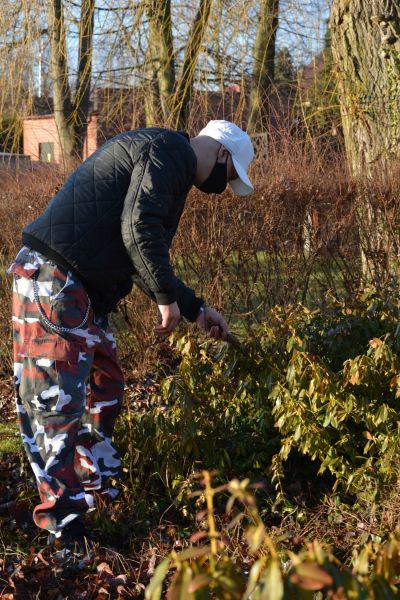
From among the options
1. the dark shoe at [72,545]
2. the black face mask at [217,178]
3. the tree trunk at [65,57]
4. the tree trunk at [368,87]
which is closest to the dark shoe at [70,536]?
the dark shoe at [72,545]

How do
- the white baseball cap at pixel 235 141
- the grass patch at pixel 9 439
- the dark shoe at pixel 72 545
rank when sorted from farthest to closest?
the grass patch at pixel 9 439 → the white baseball cap at pixel 235 141 → the dark shoe at pixel 72 545

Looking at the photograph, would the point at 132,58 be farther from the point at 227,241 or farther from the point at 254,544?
the point at 254,544

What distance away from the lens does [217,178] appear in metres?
3.39

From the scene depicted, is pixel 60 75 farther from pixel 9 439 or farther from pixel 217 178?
pixel 217 178

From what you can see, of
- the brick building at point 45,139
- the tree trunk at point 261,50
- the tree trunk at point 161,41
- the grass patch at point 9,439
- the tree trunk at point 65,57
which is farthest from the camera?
the brick building at point 45,139

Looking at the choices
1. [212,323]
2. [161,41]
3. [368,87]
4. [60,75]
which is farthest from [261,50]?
[212,323]

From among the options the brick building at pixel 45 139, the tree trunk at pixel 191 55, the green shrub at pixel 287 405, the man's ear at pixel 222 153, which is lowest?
the green shrub at pixel 287 405

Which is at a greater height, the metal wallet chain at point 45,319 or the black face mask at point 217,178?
the black face mask at point 217,178

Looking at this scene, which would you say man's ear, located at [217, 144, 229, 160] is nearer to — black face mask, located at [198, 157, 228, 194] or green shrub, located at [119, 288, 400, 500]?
black face mask, located at [198, 157, 228, 194]

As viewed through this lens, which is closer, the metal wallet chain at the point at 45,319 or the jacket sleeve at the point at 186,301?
the metal wallet chain at the point at 45,319

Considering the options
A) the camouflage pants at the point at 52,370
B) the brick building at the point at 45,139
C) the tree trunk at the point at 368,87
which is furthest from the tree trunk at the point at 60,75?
the camouflage pants at the point at 52,370

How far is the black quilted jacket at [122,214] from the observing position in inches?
120

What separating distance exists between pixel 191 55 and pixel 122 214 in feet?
11.8

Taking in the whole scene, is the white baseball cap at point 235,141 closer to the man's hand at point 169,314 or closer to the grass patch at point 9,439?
the man's hand at point 169,314
